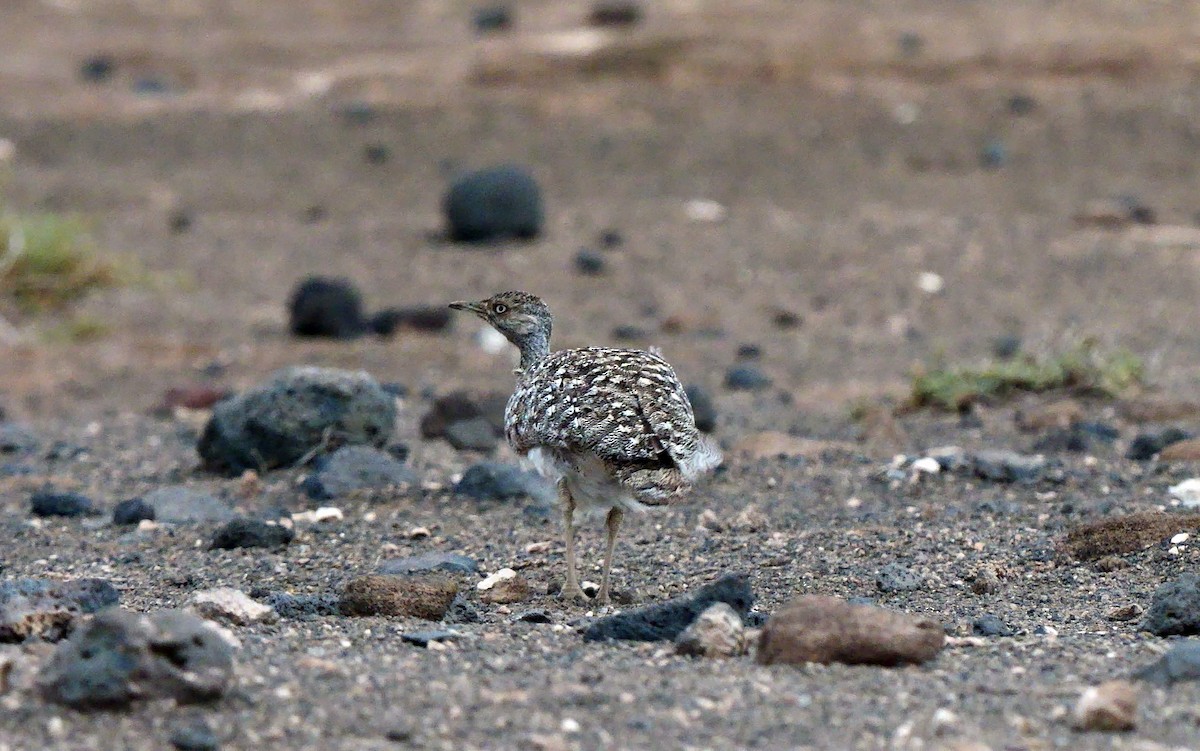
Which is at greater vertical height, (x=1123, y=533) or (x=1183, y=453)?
(x=1123, y=533)

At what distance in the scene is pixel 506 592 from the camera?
6.27 meters

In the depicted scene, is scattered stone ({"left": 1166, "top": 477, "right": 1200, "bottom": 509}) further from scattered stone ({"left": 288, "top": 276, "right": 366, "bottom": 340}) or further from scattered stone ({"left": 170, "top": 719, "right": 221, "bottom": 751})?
scattered stone ({"left": 288, "top": 276, "right": 366, "bottom": 340})

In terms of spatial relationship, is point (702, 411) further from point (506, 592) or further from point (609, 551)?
point (506, 592)

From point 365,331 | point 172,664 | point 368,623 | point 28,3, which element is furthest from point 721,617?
point 28,3

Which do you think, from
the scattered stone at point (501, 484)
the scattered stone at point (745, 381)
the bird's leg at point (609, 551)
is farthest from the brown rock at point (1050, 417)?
the bird's leg at point (609, 551)

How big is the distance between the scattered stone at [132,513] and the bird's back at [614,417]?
2.24 meters

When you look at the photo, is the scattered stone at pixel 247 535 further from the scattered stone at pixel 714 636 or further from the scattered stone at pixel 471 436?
the scattered stone at pixel 714 636

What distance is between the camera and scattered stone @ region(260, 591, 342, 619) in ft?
19.0

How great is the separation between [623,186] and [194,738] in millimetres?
16207

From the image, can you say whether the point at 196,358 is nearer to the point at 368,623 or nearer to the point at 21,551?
the point at 21,551

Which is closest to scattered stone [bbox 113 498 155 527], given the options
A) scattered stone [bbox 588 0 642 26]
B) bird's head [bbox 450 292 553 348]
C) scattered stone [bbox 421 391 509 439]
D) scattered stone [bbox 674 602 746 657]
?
bird's head [bbox 450 292 553 348]

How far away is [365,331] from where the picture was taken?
45.8 ft

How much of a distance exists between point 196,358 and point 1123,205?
32.4 ft

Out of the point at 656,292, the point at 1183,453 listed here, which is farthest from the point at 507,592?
the point at 656,292
